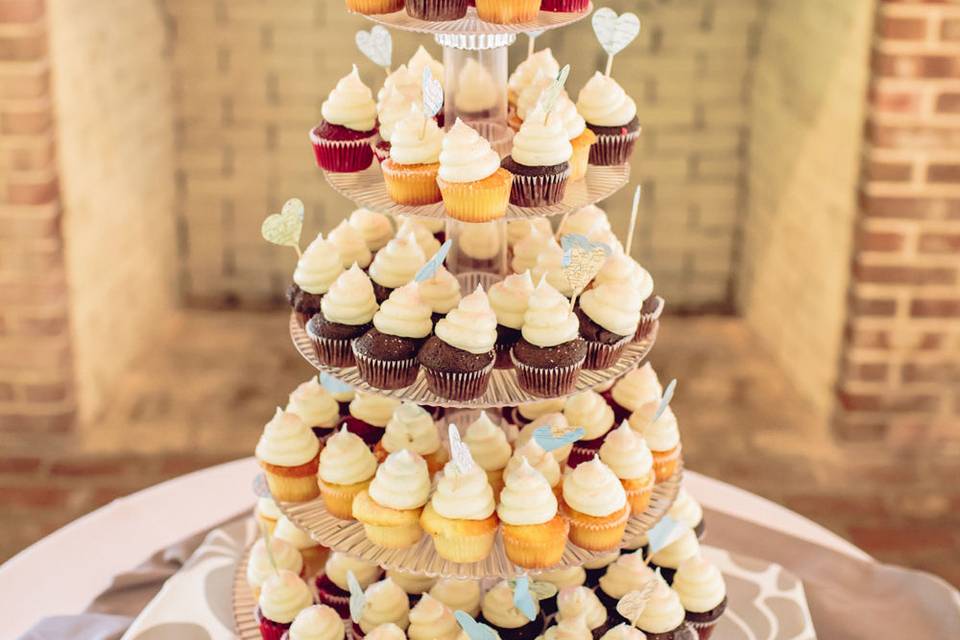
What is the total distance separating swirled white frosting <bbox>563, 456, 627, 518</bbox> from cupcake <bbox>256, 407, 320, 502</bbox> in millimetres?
492

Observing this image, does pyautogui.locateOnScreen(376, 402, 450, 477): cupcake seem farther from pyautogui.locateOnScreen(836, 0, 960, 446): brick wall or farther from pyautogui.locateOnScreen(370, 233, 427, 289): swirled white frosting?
pyautogui.locateOnScreen(836, 0, 960, 446): brick wall

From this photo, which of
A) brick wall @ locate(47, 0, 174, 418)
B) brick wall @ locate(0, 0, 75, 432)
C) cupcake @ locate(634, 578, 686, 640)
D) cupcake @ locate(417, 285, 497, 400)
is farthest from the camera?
brick wall @ locate(47, 0, 174, 418)

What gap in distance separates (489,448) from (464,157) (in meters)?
0.54

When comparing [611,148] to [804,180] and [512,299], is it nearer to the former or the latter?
[512,299]

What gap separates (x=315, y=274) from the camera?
2277 mm

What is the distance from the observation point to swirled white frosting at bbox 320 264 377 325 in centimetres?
217

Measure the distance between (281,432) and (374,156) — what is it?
0.53 m

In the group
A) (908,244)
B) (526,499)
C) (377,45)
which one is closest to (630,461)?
(526,499)

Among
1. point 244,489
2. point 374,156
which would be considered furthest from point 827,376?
point 374,156

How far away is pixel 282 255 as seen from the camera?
540cm

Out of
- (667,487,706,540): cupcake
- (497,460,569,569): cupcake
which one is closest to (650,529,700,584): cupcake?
(667,487,706,540): cupcake

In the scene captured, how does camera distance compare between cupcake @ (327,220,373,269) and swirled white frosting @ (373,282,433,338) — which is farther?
cupcake @ (327,220,373,269)

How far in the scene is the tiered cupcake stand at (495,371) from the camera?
204cm

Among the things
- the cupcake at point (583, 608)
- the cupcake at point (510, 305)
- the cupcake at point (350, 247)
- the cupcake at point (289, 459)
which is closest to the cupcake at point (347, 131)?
the cupcake at point (350, 247)
